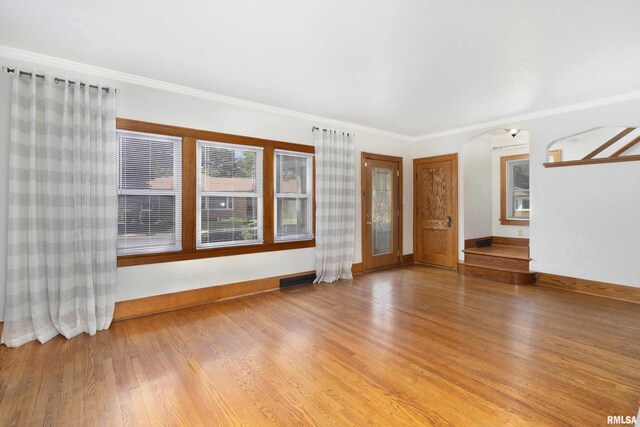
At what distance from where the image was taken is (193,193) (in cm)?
376

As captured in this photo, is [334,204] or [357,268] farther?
[357,268]

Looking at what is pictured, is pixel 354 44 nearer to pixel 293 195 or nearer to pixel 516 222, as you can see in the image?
pixel 293 195

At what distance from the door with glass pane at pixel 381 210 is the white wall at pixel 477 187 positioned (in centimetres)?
129

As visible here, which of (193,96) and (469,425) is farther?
(193,96)

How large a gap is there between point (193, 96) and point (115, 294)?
2471 mm

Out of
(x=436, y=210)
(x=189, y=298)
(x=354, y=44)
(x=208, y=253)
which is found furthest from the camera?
(x=436, y=210)

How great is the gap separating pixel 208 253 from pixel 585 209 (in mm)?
5287

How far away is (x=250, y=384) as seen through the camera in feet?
7.00

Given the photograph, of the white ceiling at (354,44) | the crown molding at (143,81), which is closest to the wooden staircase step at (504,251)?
the white ceiling at (354,44)

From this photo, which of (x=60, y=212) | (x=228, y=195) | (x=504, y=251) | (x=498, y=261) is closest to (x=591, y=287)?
Result: (x=498, y=261)

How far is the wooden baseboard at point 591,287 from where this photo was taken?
3.93 metres

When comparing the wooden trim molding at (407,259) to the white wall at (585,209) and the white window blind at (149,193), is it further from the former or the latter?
the white window blind at (149,193)

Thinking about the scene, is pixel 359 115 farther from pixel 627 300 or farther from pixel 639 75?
pixel 627 300

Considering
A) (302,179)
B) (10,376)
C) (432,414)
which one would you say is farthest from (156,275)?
(432,414)
